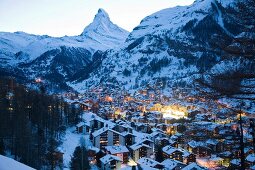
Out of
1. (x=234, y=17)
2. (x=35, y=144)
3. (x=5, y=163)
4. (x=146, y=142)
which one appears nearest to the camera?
(x=5, y=163)

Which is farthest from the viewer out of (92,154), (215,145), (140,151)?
(140,151)

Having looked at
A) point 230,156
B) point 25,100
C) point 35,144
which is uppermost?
point 230,156

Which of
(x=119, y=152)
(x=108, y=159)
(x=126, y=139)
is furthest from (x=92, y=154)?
(x=126, y=139)

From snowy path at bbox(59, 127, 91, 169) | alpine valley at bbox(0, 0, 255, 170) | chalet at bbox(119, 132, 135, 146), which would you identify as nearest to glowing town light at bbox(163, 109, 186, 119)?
alpine valley at bbox(0, 0, 255, 170)

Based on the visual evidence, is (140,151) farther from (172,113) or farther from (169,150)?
(172,113)

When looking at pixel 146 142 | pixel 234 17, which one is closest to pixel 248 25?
pixel 234 17

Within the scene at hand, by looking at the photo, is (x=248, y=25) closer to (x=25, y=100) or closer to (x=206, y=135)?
(x=206, y=135)
